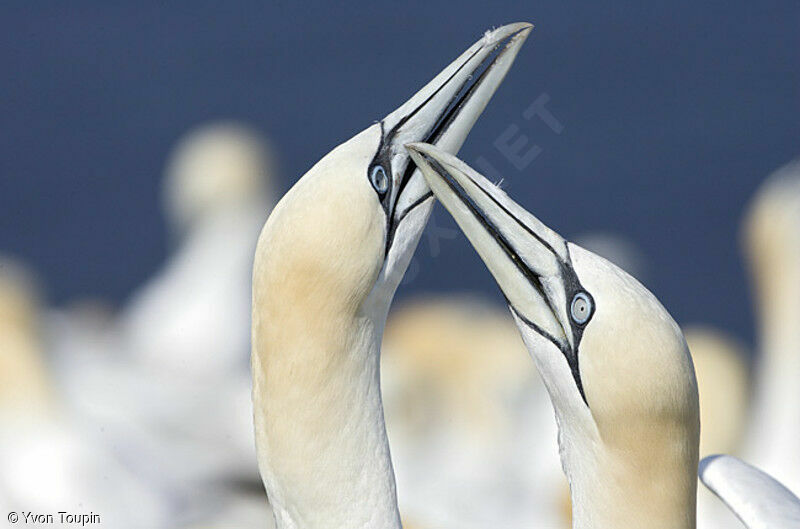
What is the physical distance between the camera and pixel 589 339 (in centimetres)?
240

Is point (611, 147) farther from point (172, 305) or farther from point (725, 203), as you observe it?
point (172, 305)

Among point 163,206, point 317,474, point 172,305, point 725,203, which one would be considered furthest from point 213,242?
point 317,474

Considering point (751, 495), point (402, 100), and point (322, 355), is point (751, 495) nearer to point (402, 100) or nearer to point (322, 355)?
point (322, 355)

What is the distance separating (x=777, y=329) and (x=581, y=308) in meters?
2.26

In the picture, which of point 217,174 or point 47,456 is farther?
point 217,174

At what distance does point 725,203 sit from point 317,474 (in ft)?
15.6

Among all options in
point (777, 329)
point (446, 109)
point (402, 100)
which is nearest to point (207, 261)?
point (402, 100)

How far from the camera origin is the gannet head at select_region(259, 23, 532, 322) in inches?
99.0

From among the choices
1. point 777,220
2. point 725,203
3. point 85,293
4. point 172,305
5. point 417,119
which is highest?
point 417,119

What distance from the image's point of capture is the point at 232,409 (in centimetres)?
493

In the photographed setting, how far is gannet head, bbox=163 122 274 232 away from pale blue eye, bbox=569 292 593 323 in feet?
12.0

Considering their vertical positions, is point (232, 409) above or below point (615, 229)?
below

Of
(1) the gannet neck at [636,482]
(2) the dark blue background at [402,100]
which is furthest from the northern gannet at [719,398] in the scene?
(1) the gannet neck at [636,482]

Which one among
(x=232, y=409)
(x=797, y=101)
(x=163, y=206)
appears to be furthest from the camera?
(x=797, y=101)
